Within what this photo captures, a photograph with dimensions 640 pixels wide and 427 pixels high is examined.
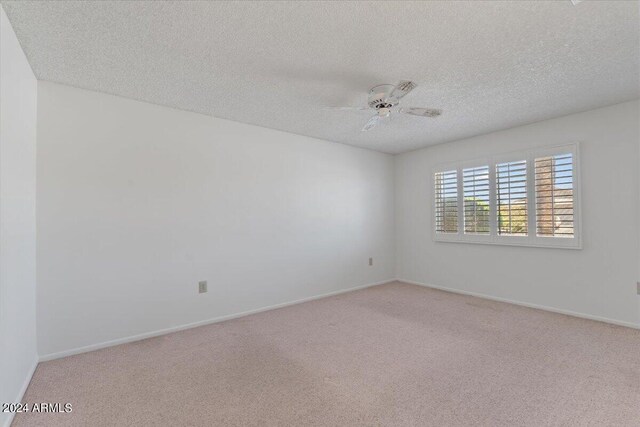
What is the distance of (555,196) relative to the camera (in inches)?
137

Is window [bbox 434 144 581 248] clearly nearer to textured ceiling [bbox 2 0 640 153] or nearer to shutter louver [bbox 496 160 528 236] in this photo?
shutter louver [bbox 496 160 528 236]

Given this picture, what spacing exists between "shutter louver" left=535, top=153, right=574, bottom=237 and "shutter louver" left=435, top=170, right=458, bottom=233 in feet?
3.51

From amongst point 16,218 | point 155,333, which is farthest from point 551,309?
point 16,218

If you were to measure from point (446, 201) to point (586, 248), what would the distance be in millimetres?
1756

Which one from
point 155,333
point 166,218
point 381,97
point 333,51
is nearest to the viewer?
point 333,51

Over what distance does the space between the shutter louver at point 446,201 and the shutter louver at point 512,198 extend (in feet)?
2.03

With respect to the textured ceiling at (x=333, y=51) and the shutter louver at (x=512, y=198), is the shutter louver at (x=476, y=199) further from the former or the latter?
the textured ceiling at (x=333, y=51)

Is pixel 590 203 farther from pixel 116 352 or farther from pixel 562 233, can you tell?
pixel 116 352

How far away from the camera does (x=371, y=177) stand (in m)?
5.05

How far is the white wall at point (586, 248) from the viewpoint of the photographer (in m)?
3.05

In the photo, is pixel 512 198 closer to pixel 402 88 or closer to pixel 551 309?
pixel 551 309

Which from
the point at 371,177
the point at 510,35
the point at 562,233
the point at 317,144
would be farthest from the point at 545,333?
the point at 317,144

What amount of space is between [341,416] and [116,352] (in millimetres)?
2086

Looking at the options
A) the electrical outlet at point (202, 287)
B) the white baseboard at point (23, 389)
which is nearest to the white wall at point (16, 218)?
the white baseboard at point (23, 389)
